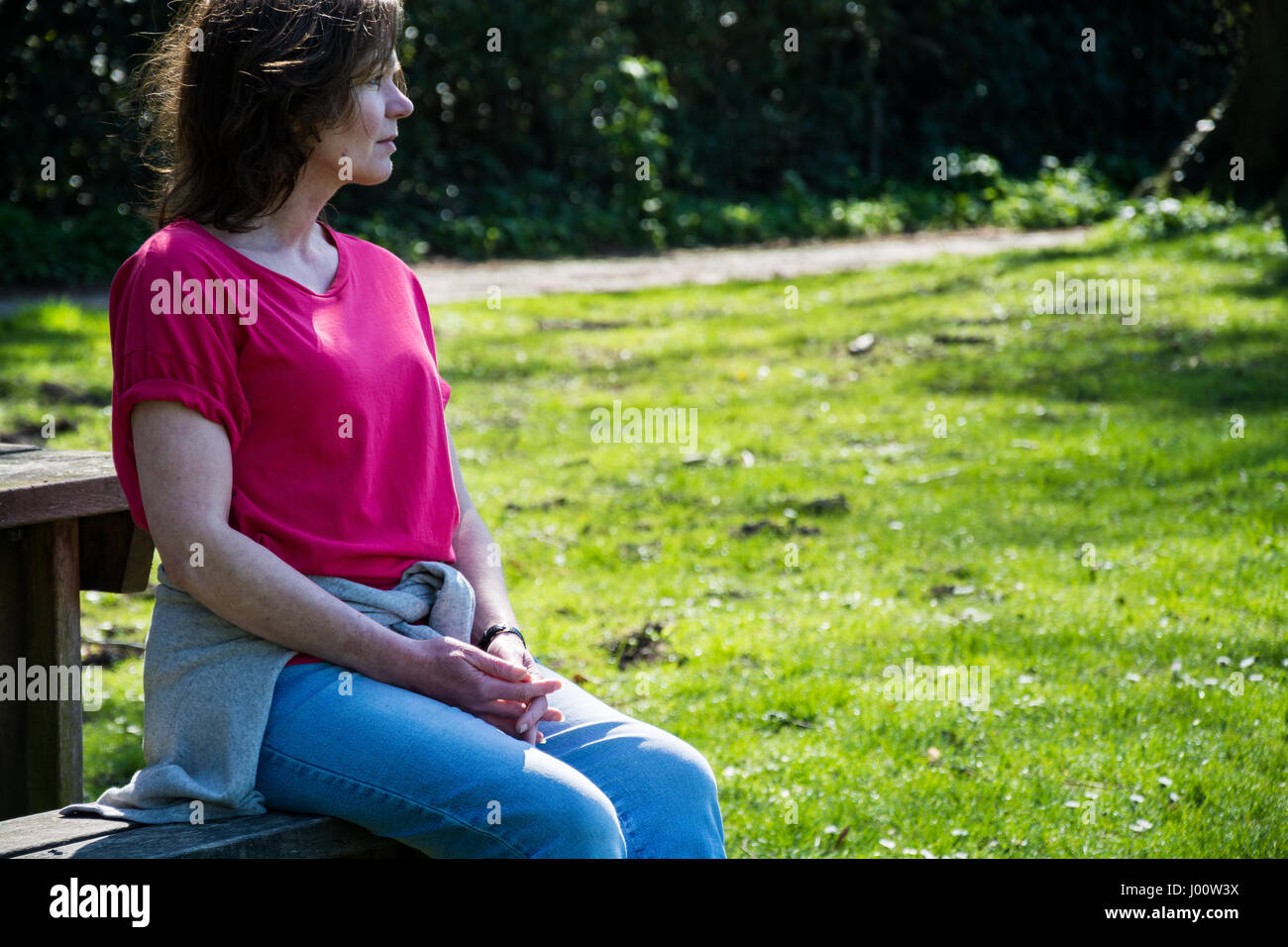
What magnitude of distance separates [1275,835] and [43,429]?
561 cm

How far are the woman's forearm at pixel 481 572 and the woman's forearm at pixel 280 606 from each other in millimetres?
342

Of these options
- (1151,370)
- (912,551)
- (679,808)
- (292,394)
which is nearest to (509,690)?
(679,808)

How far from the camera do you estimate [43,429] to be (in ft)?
21.6

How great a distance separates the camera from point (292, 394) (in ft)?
7.33

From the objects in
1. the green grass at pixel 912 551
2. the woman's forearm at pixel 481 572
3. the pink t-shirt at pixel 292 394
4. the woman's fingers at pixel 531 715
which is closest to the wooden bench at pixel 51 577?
the pink t-shirt at pixel 292 394

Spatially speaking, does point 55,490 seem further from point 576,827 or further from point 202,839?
point 576,827

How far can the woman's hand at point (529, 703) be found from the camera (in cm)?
228

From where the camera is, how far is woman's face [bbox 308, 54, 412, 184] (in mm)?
2395

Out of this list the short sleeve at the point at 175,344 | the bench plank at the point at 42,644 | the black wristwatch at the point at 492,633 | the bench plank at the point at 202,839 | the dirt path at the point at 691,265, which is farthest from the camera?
the dirt path at the point at 691,265

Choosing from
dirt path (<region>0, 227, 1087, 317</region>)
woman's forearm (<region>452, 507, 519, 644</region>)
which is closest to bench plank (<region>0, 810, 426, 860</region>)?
woman's forearm (<region>452, 507, 519, 644</region>)

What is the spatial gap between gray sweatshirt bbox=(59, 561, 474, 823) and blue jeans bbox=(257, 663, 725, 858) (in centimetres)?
4

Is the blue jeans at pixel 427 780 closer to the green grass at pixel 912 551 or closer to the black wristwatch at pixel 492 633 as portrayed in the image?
the black wristwatch at pixel 492 633
